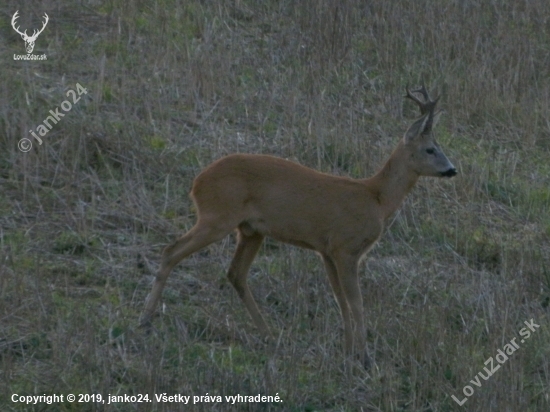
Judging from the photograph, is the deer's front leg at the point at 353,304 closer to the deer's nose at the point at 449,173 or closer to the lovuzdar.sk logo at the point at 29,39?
the deer's nose at the point at 449,173

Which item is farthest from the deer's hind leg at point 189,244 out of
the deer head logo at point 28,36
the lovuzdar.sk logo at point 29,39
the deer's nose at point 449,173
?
the deer head logo at point 28,36

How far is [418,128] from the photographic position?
8469 mm

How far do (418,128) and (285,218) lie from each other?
4.57ft

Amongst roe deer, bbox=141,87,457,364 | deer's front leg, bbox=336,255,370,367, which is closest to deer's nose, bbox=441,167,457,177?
roe deer, bbox=141,87,457,364

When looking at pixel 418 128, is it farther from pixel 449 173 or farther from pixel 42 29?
pixel 42 29

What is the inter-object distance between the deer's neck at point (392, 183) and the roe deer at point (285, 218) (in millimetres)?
15

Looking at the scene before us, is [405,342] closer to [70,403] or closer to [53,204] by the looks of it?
[70,403]

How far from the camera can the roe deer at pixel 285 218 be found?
7.65m

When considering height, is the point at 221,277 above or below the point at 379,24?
below

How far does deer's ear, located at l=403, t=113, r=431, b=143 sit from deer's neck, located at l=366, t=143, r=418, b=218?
0.14 m

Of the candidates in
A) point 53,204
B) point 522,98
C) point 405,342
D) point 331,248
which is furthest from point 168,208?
point 522,98

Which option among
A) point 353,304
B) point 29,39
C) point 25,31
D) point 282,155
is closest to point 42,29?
point 25,31

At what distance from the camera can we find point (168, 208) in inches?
366

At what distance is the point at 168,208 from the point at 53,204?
957mm
